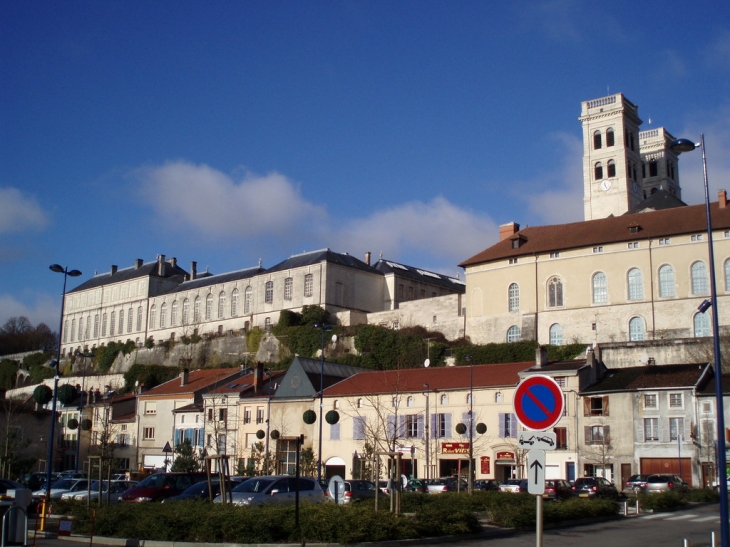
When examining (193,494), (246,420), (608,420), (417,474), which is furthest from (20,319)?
(193,494)

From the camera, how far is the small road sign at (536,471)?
8.72 metres

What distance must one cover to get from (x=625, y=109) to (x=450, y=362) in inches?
2150

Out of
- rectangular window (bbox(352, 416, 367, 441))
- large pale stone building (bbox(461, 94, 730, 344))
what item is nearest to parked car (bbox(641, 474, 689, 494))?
rectangular window (bbox(352, 416, 367, 441))

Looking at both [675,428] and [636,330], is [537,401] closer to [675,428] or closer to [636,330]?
[675,428]

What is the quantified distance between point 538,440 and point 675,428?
3957 centimetres

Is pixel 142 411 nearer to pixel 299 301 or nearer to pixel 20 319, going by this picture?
pixel 299 301

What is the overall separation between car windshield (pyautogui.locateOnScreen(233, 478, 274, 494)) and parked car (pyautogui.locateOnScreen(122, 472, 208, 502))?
2511 millimetres

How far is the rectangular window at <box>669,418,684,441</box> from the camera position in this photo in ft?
146

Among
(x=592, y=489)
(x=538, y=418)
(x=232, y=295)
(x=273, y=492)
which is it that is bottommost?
(x=592, y=489)

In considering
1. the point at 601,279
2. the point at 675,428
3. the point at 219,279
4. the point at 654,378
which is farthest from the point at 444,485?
the point at 219,279

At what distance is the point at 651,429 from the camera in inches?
1788

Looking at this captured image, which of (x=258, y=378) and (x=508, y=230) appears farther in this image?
(x=508, y=230)

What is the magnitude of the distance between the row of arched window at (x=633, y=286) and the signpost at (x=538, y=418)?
183 ft

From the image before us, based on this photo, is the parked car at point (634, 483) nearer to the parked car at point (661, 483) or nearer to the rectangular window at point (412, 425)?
the parked car at point (661, 483)
